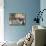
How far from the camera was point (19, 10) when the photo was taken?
534 cm

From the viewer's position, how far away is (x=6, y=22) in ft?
17.3

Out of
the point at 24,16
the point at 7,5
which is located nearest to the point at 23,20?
the point at 24,16

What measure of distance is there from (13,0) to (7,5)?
308 mm

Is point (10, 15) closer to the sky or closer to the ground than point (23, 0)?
closer to the ground

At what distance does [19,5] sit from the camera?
534 cm

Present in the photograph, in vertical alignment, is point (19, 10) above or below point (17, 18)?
above

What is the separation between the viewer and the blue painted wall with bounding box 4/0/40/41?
5.29 meters

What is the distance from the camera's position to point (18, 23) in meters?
5.38

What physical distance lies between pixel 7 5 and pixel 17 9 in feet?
1.38

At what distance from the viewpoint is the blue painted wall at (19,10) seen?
17.4 feet

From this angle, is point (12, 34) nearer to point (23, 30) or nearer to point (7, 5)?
point (23, 30)

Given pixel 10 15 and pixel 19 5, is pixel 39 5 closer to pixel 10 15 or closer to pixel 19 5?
pixel 19 5

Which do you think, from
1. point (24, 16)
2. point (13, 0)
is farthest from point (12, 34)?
point (13, 0)

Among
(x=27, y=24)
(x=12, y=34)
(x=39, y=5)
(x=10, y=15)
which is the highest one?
(x=39, y=5)
